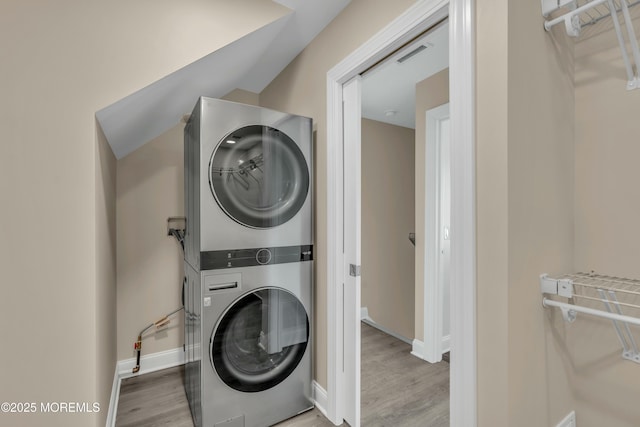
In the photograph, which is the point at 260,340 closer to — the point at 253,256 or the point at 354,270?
the point at 253,256

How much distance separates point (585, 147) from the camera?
1159mm

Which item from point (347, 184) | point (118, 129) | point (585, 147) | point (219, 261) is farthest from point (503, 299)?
point (118, 129)

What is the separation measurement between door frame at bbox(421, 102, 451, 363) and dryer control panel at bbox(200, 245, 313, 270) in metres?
1.19

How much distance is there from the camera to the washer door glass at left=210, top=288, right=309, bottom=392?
1.53 metres

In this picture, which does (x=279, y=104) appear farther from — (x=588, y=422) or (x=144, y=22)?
(x=588, y=422)

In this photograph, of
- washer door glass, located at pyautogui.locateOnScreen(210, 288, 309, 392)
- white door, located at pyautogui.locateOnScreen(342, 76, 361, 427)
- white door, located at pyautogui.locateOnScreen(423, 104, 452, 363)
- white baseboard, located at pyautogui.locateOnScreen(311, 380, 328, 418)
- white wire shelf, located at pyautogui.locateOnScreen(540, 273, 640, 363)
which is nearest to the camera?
white wire shelf, located at pyautogui.locateOnScreen(540, 273, 640, 363)

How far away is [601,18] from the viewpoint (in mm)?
1049

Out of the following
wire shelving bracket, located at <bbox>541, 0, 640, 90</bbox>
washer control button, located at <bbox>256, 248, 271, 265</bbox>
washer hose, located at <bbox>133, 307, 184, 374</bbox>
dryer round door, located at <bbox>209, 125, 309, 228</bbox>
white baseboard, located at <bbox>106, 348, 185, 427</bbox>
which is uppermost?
wire shelving bracket, located at <bbox>541, 0, 640, 90</bbox>

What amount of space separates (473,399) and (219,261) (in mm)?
1239

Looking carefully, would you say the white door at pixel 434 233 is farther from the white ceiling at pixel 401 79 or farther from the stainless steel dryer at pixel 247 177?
the stainless steel dryer at pixel 247 177

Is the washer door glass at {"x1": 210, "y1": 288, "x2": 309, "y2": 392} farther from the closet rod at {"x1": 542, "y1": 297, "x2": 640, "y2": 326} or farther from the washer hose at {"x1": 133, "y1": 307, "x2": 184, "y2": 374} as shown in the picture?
the closet rod at {"x1": 542, "y1": 297, "x2": 640, "y2": 326}

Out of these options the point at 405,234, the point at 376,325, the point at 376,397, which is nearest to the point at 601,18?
the point at 376,397

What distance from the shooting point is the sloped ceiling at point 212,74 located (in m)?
1.43

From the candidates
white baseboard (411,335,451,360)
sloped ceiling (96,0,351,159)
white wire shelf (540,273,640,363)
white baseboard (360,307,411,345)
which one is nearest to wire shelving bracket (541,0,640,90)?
white wire shelf (540,273,640,363)
